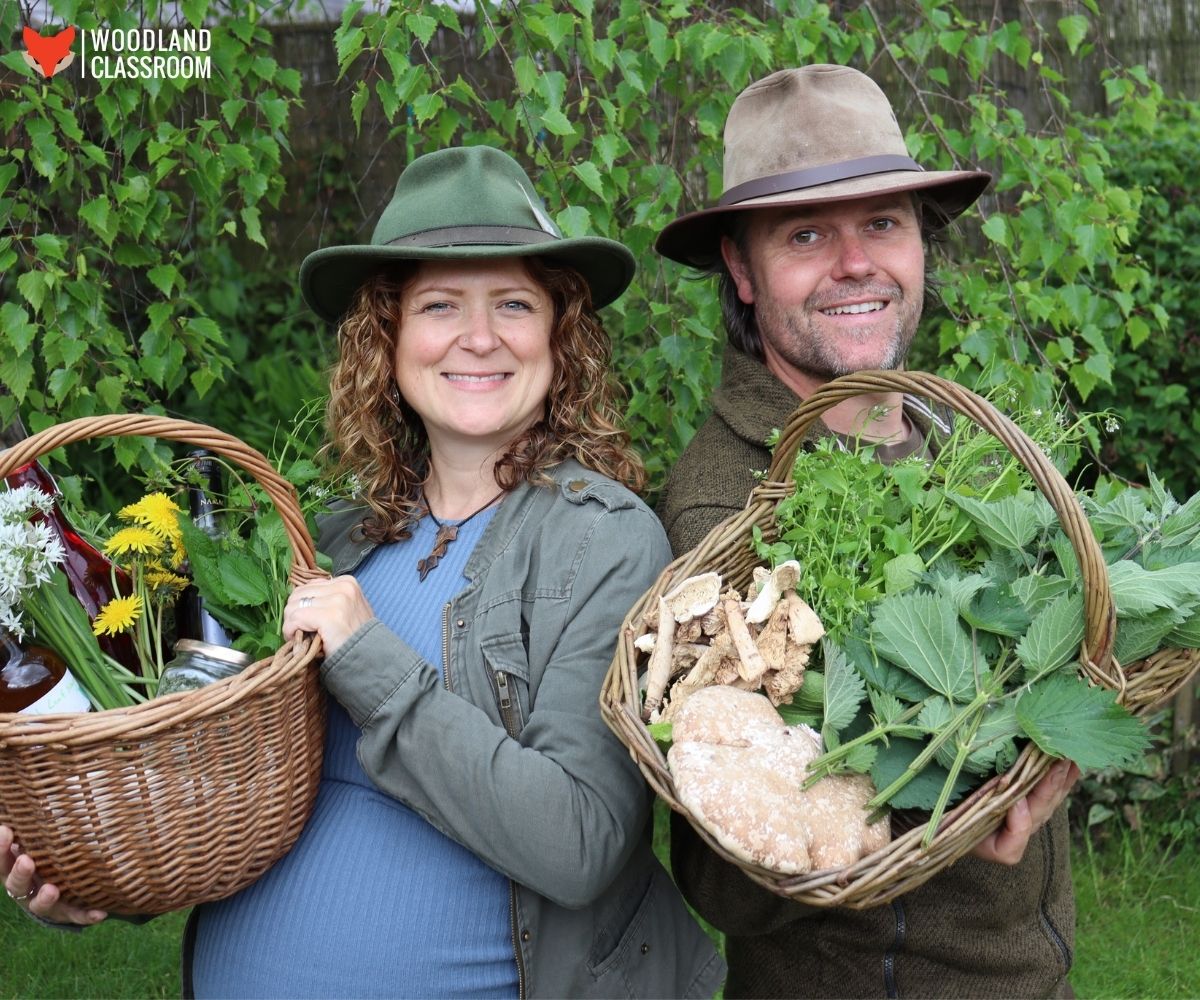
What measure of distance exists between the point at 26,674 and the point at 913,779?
1.22 m

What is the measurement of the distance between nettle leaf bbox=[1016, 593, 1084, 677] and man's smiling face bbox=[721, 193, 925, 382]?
82 cm

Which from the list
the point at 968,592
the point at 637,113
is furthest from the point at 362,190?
the point at 968,592

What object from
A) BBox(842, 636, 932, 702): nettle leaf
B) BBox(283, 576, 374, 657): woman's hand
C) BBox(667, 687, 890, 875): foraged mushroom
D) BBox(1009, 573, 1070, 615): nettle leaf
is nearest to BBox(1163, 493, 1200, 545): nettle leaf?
BBox(1009, 573, 1070, 615): nettle leaf

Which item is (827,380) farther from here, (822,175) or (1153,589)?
(1153,589)

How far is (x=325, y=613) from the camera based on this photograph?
180cm

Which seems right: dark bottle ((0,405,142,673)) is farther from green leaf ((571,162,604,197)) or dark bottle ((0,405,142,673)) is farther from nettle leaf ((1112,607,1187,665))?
nettle leaf ((1112,607,1187,665))

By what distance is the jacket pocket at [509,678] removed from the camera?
6.15 feet

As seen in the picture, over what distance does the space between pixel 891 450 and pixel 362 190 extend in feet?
9.65

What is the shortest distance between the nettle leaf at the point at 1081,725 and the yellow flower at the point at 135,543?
124 centimetres

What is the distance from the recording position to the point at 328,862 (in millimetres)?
1900

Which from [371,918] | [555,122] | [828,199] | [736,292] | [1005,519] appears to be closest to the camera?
[1005,519]

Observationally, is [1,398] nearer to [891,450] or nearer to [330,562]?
[330,562]

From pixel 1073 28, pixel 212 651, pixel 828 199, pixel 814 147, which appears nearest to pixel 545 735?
pixel 212 651

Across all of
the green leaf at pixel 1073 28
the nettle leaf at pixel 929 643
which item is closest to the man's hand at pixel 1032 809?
the nettle leaf at pixel 929 643
